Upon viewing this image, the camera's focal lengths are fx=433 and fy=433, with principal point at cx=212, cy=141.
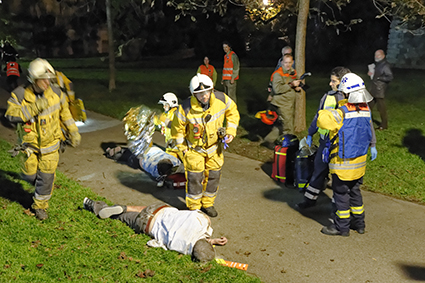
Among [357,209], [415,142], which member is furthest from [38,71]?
[415,142]

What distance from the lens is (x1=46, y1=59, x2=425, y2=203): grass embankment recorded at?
8.52 m

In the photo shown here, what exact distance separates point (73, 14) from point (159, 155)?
27119mm

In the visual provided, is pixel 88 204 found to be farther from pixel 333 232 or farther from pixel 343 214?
pixel 343 214

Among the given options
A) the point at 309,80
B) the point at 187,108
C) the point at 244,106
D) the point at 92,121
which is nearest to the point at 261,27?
the point at 309,80

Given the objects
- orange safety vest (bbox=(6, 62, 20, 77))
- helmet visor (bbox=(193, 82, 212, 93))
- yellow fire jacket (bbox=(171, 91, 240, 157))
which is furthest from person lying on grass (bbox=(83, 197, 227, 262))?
orange safety vest (bbox=(6, 62, 20, 77))

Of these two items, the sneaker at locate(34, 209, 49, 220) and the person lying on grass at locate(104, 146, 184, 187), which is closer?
the sneaker at locate(34, 209, 49, 220)

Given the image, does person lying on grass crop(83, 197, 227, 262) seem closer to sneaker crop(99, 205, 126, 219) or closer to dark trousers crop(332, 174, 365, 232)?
sneaker crop(99, 205, 126, 219)

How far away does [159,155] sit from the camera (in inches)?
322

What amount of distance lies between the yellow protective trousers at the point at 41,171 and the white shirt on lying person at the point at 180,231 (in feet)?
5.57

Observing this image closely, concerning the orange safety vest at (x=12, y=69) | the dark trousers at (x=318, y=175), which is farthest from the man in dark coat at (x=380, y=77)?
the orange safety vest at (x=12, y=69)

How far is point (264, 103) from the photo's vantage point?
48.5 feet

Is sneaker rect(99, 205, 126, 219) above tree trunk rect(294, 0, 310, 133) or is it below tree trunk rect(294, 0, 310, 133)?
below

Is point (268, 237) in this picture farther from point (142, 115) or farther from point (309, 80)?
point (309, 80)

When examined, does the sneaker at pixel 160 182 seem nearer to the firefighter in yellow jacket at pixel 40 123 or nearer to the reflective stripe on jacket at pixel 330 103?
the firefighter in yellow jacket at pixel 40 123
